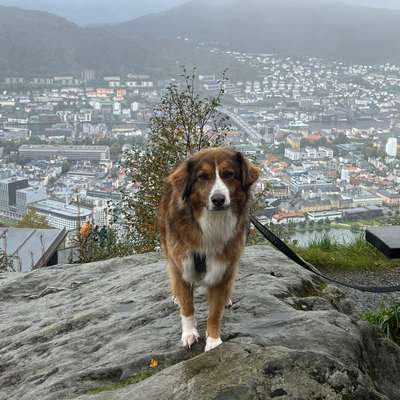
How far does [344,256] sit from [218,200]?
6.71 m

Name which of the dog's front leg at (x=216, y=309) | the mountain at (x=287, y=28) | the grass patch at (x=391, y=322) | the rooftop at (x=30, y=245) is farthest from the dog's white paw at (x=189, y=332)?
the mountain at (x=287, y=28)

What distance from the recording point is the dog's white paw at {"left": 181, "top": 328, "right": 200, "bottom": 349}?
3973 millimetres

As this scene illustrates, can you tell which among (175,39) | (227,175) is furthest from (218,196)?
(175,39)

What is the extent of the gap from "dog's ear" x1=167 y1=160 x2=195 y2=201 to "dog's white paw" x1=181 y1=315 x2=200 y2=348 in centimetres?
84

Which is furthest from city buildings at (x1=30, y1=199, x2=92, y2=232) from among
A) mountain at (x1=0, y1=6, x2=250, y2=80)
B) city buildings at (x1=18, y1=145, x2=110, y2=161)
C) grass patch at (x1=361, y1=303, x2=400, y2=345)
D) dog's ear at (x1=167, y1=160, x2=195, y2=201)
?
mountain at (x1=0, y1=6, x2=250, y2=80)

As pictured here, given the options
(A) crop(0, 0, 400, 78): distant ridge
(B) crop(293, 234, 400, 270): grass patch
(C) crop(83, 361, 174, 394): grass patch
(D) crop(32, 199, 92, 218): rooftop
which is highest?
(A) crop(0, 0, 400, 78): distant ridge

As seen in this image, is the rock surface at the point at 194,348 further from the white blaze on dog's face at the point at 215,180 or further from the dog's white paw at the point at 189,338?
the white blaze on dog's face at the point at 215,180

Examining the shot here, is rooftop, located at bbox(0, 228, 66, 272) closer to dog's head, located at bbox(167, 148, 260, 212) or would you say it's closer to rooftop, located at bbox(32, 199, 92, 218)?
rooftop, located at bbox(32, 199, 92, 218)

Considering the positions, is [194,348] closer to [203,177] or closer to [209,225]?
[209,225]

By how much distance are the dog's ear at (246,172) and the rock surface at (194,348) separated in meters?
0.96

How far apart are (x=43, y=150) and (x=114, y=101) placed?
329 inches

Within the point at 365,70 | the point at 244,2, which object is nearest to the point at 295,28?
the point at 365,70

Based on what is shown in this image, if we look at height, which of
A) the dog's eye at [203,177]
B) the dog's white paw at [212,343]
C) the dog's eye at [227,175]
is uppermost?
the dog's eye at [227,175]

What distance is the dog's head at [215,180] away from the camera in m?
3.62
